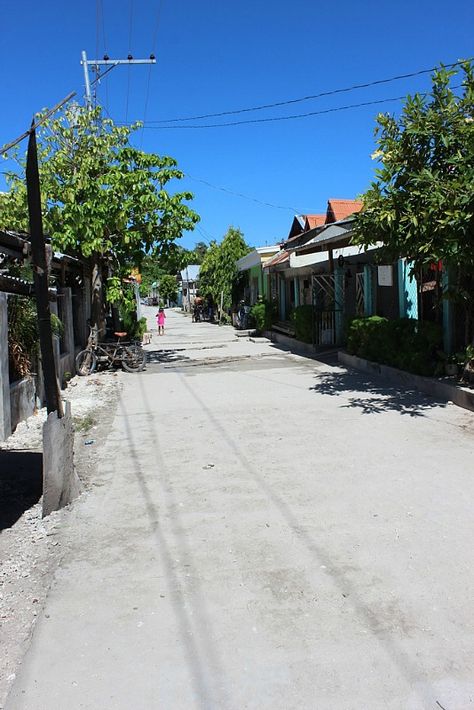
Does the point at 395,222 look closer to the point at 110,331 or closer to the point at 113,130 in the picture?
the point at 113,130

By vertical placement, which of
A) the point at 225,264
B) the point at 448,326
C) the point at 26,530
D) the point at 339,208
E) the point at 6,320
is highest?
the point at 339,208

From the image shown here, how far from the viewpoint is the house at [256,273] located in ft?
84.7

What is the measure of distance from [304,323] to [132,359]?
5793 millimetres

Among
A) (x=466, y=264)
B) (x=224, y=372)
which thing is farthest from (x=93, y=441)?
(x=224, y=372)

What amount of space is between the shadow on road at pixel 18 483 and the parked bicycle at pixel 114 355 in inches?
297

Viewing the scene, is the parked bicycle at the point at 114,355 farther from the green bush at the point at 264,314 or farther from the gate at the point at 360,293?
the green bush at the point at 264,314

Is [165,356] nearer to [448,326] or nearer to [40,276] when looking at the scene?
[448,326]

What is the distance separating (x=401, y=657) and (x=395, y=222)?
6.36 meters

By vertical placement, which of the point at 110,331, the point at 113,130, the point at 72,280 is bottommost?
the point at 110,331

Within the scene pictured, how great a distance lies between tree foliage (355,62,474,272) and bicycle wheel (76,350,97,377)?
8138mm

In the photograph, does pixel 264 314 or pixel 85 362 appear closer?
pixel 85 362

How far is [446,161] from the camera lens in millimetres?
8031

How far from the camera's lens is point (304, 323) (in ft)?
60.6

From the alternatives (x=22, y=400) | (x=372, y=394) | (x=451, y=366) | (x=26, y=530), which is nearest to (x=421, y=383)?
(x=451, y=366)
